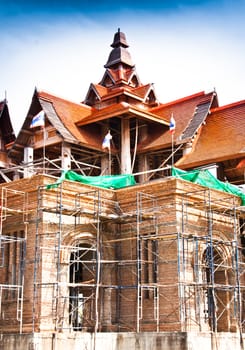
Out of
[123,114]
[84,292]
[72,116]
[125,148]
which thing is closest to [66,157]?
[72,116]

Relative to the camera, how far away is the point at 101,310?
2189cm

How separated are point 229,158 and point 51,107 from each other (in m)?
9.34

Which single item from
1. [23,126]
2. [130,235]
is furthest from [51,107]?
[130,235]

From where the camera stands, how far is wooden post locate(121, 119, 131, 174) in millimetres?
29708

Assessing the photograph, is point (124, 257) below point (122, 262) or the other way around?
the other way around

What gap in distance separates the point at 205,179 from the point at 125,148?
700 cm

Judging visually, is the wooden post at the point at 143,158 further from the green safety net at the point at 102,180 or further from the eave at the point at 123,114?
the green safety net at the point at 102,180

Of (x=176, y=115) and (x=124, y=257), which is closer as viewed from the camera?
(x=124, y=257)

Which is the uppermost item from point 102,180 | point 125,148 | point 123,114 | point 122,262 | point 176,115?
point 176,115

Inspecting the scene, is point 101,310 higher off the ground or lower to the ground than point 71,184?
lower

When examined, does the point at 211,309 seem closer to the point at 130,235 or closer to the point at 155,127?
the point at 130,235

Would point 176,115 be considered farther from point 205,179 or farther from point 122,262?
point 122,262

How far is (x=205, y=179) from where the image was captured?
939 inches

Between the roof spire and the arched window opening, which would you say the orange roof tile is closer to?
the roof spire
